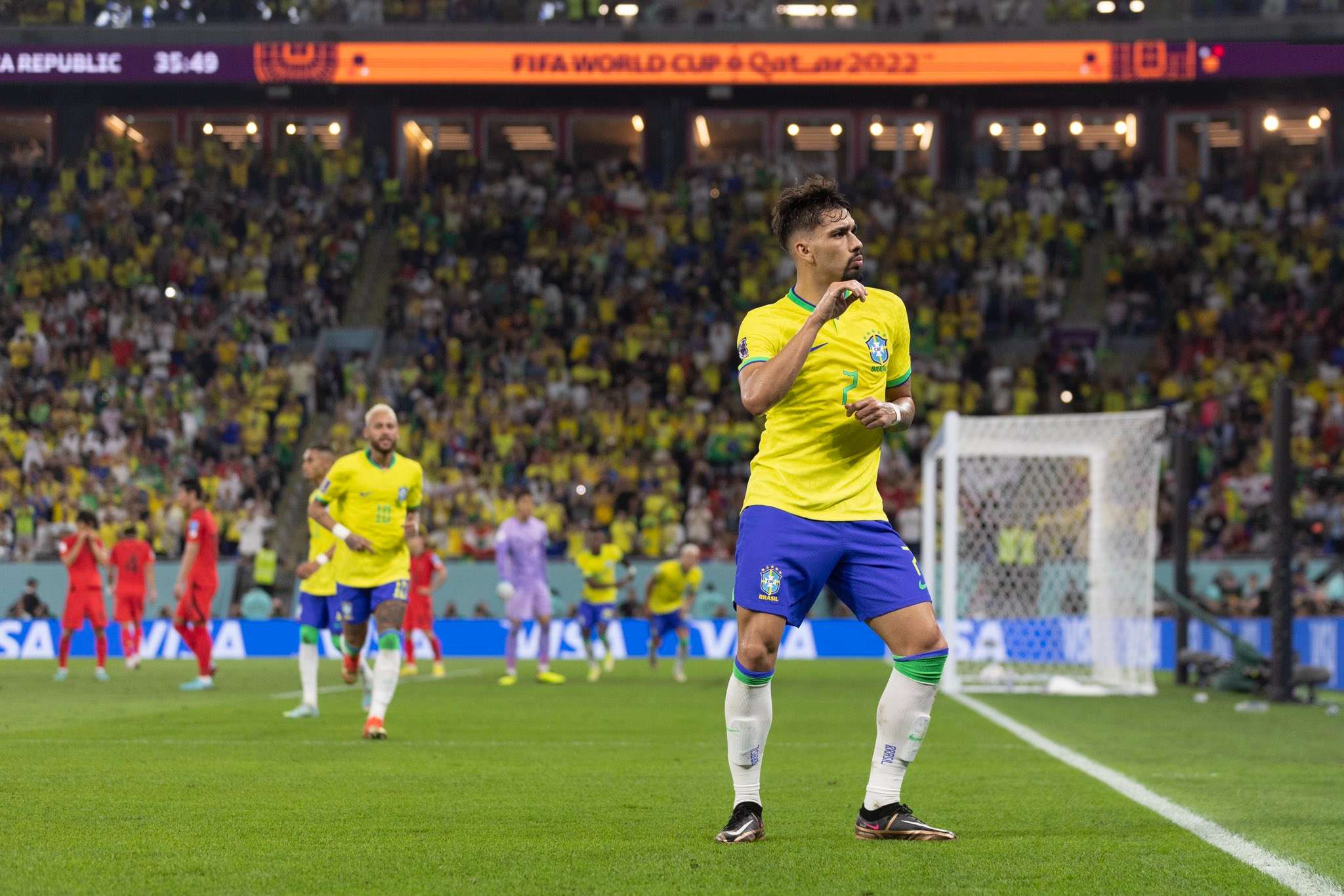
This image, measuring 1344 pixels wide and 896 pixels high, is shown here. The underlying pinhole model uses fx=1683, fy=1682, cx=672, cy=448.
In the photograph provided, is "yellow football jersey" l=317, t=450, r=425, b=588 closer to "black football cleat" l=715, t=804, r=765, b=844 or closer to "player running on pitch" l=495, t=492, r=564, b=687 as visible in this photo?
"black football cleat" l=715, t=804, r=765, b=844

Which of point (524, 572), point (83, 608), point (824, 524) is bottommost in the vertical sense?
point (83, 608)

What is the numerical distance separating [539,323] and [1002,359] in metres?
9.30

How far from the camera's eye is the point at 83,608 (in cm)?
2028

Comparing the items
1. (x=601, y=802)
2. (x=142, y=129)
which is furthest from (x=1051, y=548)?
(x=142, y=129)

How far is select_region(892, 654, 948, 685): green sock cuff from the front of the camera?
603 cm

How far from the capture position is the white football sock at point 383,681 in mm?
11211

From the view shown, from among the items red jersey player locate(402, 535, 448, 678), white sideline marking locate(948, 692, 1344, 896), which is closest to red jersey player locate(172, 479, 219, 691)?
red jersey player locate(402, 535, 448, 678)

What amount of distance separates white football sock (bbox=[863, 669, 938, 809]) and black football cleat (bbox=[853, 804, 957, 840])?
0.03 m

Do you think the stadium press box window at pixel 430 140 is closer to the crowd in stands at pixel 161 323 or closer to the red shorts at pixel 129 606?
the crowd in stands at pixel 161 323

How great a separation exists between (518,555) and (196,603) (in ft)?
13.1

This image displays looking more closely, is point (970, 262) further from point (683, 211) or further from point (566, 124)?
point (566, 124)

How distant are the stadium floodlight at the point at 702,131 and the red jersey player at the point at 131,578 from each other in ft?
70.1

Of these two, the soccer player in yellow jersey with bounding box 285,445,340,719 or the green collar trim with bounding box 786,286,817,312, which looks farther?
the soccer player in yellow jersey with bounding box 285,445,340,719

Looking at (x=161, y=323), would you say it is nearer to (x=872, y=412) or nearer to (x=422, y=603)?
(x=422, y=603)
